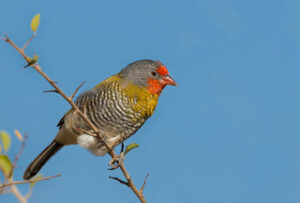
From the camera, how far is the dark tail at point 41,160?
20.6 feet

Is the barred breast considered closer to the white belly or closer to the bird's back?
the bird's back

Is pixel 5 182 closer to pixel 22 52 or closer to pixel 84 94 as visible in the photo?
pixel 22 52

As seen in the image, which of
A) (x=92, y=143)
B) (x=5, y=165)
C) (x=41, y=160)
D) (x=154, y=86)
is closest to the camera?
(x=5, y=165)

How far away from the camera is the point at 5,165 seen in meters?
2.70

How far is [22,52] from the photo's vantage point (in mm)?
2953

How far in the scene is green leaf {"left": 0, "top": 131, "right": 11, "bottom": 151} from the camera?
109 inches

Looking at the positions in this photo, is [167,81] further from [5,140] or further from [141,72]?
[5,140]

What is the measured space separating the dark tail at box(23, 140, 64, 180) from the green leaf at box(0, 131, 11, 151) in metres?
3.58

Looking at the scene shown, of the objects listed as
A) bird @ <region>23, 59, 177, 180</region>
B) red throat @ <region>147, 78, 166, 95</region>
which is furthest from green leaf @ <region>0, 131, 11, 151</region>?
red throat @ <region>147, 78, 166, 95</region>

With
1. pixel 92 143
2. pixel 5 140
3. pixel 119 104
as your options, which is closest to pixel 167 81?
pixel 119 104

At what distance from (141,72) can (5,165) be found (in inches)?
131

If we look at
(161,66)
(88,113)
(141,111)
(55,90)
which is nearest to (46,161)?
(88,113)

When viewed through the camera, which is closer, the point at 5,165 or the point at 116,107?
the point at 5,165

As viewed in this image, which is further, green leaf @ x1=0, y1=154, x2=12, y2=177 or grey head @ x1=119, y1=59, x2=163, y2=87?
grey head @ x1=119, y1=59, x2=163, y2=87
